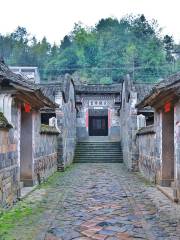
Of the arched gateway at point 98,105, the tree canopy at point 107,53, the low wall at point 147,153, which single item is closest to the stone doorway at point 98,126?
the arched gateway at point 98,105

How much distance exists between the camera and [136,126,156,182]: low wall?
1122cm

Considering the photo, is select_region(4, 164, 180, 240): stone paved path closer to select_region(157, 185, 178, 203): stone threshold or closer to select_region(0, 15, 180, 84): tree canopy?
select_region(157, 185, 178, 203): stone threshold

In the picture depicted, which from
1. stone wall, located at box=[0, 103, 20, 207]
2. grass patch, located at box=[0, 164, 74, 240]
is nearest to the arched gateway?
grass patch, located at box=[0, 164, 74, 240]

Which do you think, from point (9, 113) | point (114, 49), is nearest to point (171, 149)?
point (9, 113)

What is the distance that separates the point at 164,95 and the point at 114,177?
5.64 m

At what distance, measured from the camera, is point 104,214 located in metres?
6.91

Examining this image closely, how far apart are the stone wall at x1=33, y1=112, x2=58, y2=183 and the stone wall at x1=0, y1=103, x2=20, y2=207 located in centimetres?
245

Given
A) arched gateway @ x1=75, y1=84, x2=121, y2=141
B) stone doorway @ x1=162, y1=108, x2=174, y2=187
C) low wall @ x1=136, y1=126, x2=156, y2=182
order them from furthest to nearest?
1. arched gateway @ x1=75, y1=84, x2=121, y2=141
2. low wall @ x1=136, y1=126, x2=156, y2=182
3. stone doorway @ x1=162, y1=108, x2=174, y2=187

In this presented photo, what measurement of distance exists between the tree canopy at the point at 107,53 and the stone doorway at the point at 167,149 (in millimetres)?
30708

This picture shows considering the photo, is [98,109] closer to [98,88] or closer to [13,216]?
[98,88]

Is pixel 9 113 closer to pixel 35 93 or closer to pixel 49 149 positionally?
pixel 35 93

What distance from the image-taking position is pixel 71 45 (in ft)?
168

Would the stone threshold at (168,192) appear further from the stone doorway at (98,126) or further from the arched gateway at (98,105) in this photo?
the stone doorway at (98,126)

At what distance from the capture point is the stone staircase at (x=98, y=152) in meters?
19.8
